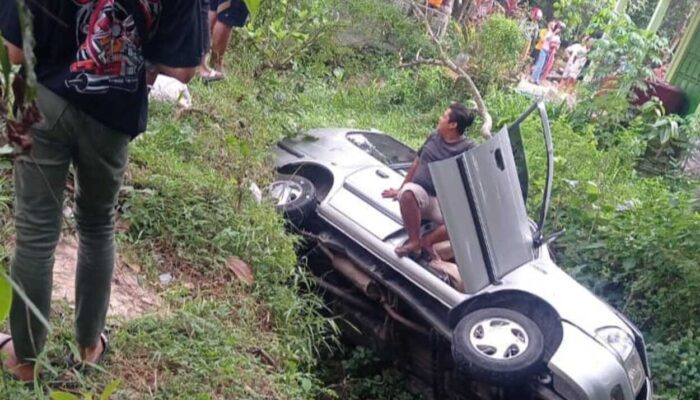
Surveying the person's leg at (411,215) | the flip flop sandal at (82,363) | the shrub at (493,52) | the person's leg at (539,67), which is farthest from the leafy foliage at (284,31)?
the person's leg at (539,67)

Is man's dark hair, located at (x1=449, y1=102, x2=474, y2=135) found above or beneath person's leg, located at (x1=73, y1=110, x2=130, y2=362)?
beneath

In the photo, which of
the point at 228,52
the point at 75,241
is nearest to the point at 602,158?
the point at 228,52

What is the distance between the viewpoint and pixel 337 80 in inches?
380

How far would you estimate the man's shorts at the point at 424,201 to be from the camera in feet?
15.3

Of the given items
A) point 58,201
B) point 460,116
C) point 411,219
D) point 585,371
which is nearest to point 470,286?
point 411,219

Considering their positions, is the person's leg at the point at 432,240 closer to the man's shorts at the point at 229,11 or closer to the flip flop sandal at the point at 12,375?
the man's shorts at the point at 229,11

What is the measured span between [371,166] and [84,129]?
3.61 metres

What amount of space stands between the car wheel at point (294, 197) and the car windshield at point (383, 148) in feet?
2.46

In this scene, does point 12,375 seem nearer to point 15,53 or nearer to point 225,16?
point 15,53

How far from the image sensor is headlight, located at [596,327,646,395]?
14.0 feet

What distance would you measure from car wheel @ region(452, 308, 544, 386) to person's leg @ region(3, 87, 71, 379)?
251cm

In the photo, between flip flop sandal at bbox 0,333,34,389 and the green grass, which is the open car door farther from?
flip flop sandal at bbox 0,333,34,389

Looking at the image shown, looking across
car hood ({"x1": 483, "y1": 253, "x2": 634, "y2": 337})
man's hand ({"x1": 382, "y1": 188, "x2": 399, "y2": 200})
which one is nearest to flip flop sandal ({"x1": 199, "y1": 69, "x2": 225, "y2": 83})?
man's hand ({"x1": 382, "y1": 188, "x2": 399, "y2": 200})

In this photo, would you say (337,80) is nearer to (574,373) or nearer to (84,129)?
(574,373)
